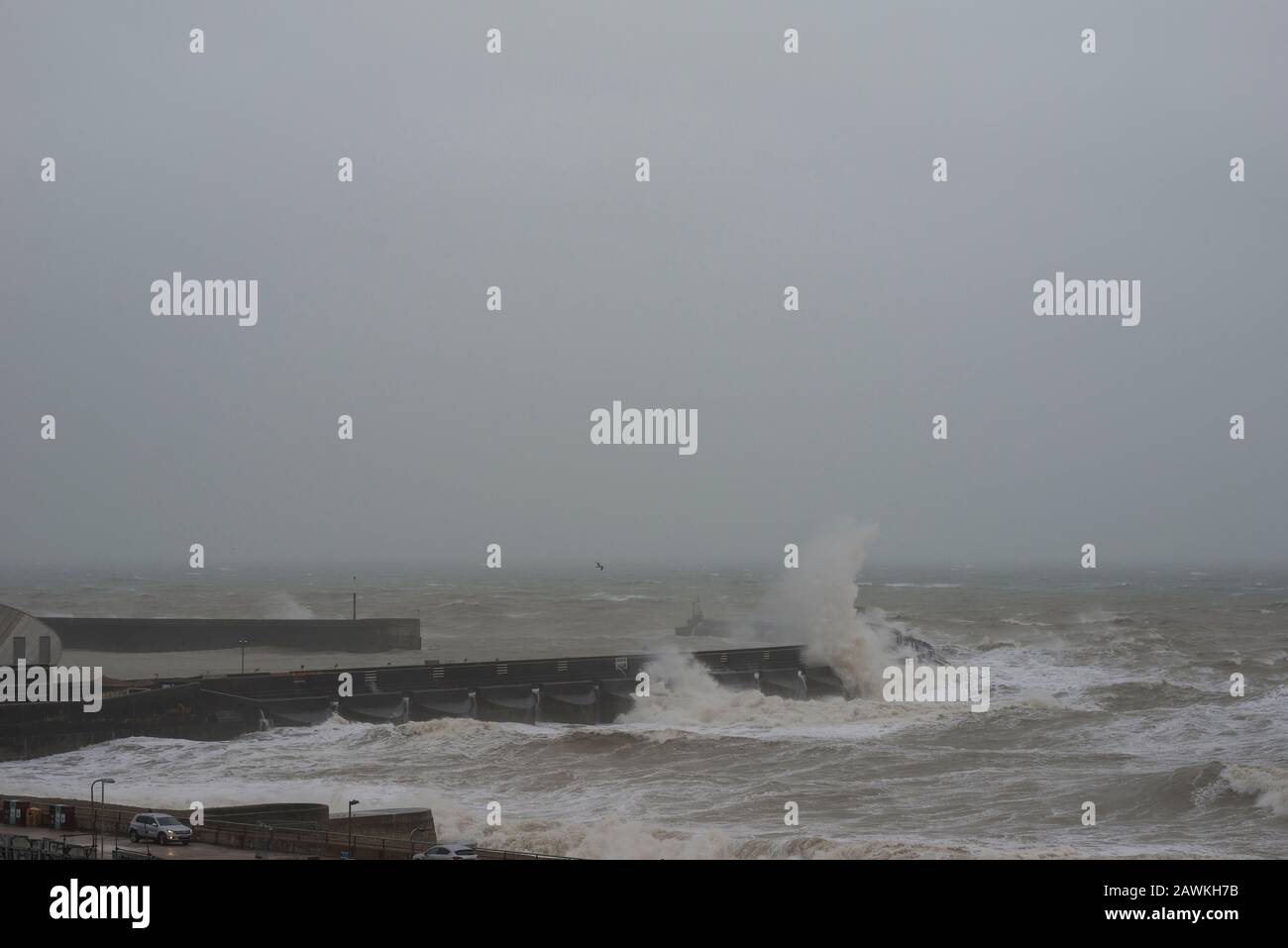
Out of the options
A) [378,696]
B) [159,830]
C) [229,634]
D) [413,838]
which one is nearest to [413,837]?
[413,838]

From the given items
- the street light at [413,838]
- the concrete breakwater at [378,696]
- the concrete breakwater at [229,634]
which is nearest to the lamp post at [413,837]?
the street light at [413,838]

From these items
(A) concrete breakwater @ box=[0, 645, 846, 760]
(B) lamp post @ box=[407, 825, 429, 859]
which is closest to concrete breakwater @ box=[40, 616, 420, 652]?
(A) concrete breakwater @ box=[0, 645, 846, 760]

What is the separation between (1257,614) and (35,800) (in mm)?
78837

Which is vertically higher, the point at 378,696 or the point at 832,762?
the point at 378,696

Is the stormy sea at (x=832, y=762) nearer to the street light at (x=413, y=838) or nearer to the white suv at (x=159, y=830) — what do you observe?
the street light at (x=413, y=838)

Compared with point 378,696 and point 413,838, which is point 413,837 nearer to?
point 413,838

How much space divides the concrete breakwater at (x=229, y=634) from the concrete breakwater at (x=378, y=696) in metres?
24.7

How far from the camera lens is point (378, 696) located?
3803 centimetres

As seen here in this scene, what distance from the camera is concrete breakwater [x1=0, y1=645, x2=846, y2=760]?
1273 inches

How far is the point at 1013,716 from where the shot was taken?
3856cm

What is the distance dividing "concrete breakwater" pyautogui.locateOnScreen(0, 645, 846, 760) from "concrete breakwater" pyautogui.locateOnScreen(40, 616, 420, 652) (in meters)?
24.7

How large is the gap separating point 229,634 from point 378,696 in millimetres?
30483

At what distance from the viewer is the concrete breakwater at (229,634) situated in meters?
63.1
